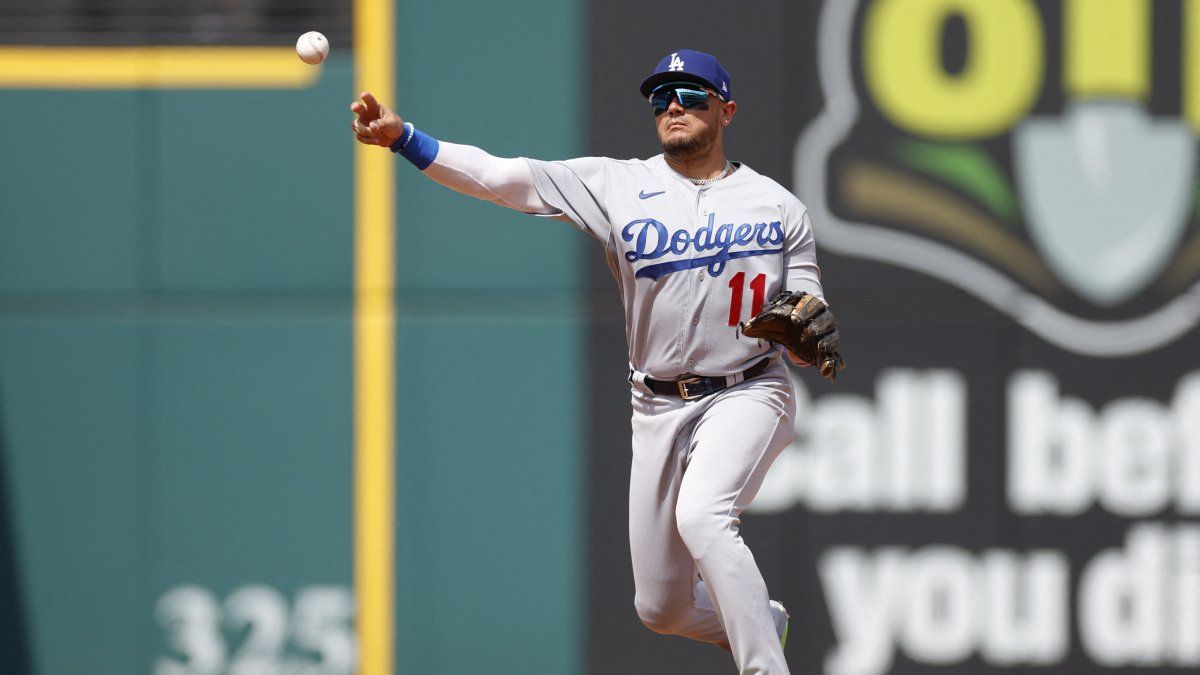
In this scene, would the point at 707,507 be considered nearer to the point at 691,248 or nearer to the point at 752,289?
the point at 752,289

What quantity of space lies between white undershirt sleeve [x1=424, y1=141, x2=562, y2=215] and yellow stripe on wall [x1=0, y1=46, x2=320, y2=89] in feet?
7.20

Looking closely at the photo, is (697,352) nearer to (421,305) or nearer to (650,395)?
(650,395)

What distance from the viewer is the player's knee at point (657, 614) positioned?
4770 millimetres

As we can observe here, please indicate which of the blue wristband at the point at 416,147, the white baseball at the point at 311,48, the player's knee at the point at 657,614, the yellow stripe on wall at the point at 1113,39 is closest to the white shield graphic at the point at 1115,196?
the yellow stripe on wall at the point at 1113,39

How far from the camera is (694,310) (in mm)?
4648

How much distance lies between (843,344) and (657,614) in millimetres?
2060

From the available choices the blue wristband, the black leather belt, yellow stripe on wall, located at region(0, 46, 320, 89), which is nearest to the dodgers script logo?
the black leather belt

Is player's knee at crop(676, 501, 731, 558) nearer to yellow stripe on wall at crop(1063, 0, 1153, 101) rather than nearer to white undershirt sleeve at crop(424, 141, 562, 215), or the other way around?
white undershirt sleeve at crop(424, 141, 562, 215)

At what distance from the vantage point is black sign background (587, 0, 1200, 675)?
21.4 ft

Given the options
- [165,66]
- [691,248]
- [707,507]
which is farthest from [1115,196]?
[165,66]

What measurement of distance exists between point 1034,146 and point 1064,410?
1090 millimetres

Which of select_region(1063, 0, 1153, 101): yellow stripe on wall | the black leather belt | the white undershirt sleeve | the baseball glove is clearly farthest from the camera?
select_region(1063, 0, 1153, 101): yellow stripe on wall

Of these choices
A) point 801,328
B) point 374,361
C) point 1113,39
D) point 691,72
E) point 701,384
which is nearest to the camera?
point 801,328

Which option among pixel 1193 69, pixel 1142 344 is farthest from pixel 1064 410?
pixel 1193 69
